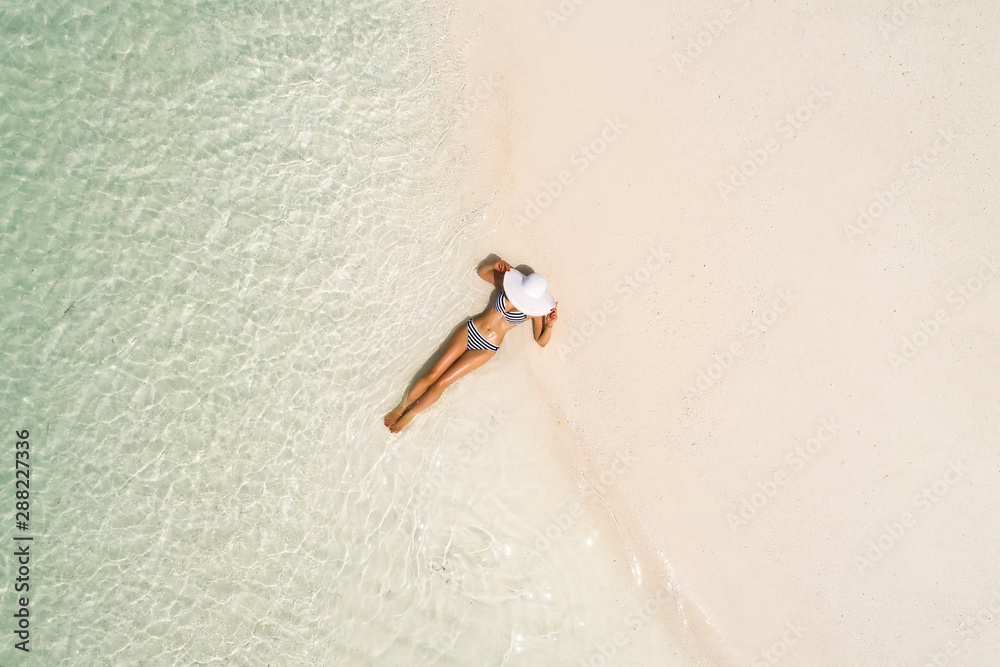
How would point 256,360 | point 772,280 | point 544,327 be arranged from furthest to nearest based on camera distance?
point 772,280 < point 256,360 < point 544,327

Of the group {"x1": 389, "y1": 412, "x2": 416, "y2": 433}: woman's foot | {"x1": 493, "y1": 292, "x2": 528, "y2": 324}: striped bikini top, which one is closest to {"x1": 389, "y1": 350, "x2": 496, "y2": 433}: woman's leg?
{"x1": 389, "y1": 412, "x2": 416, "y2": 433}: woman's foot

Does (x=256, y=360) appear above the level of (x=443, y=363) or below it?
below

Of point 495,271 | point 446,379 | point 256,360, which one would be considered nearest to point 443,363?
point 446,379

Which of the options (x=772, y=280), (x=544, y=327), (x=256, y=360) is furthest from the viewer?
(x=772, y=280)

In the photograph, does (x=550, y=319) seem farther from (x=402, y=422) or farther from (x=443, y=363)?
(x=402, y=422)

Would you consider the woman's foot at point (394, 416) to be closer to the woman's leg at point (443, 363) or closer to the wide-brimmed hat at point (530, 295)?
the woman's leg at point (443, 363)
